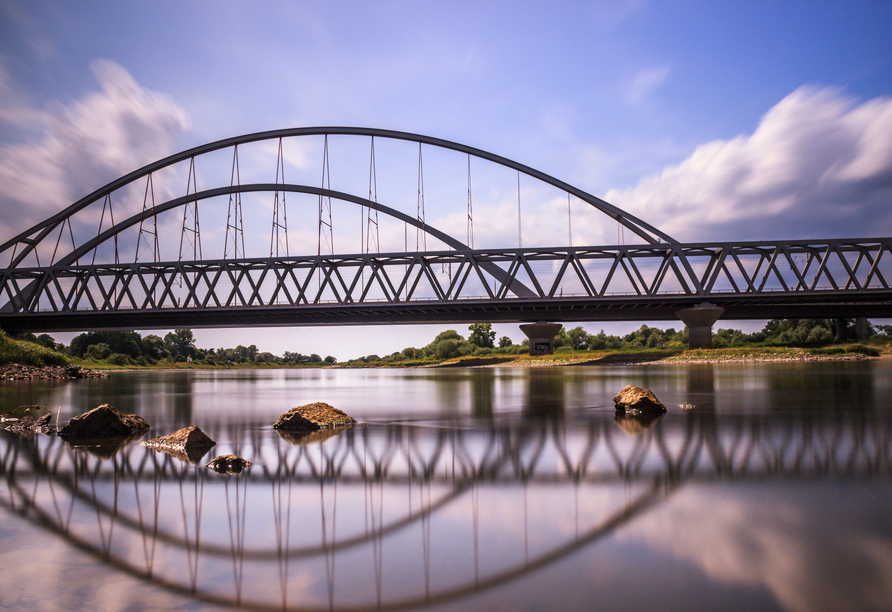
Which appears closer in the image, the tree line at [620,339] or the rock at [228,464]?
the rock at [228,464]

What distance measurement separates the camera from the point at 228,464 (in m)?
7.39

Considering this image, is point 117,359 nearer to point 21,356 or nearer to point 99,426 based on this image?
point 21,356

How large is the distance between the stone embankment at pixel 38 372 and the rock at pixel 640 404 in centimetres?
4601

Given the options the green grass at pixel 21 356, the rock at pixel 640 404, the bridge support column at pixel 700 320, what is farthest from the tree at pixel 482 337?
the rock at pixel 640 404

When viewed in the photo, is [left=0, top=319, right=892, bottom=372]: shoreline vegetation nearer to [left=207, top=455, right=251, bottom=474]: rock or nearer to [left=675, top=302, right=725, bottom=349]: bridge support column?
[left=675, top=302, right=725, bottom=349]: bridge support column

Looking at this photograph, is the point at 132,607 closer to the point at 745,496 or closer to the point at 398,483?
the point at 398,483

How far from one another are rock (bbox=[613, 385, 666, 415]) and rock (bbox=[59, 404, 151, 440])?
12.1m

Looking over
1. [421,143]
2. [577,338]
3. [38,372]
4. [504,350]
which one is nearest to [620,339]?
[577,338]

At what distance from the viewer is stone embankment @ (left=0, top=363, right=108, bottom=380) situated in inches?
1565

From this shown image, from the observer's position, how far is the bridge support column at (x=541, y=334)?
7119 centimetres

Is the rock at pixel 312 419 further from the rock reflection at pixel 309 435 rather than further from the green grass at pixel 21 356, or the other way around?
the green grass at pixel 21 356

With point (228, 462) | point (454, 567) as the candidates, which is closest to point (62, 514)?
point (228, 462)

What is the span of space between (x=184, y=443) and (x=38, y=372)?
46.2 m

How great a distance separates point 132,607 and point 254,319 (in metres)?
62.8
